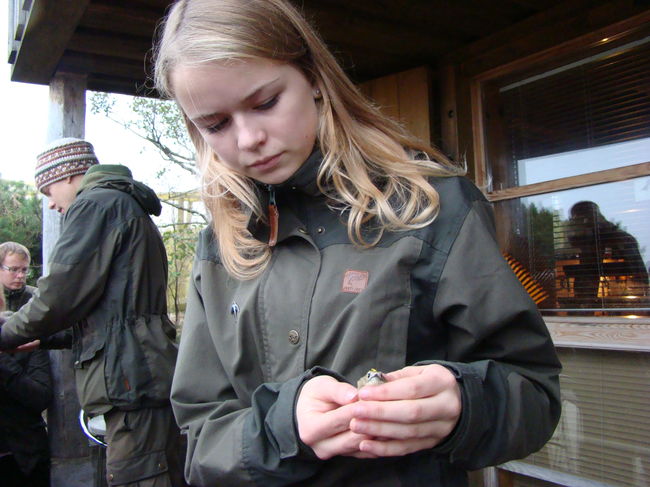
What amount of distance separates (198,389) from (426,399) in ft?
2.04

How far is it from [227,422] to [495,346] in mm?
563

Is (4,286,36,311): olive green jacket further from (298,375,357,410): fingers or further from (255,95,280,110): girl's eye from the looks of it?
(298,375,357,410): fingers

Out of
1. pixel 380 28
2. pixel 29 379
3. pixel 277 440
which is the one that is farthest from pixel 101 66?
pixel 277 440

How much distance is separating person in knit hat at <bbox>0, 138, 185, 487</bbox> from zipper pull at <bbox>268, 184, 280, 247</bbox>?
1.77 m

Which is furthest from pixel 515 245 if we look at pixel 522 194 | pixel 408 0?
pixel 408 0

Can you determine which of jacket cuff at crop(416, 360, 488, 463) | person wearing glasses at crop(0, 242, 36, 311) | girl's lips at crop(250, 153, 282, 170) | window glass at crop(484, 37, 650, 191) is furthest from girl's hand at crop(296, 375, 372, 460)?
person wearing glasses at crop(0, 242, 36, 311)

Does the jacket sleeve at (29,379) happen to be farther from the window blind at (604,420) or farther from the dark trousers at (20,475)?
the window blind at (604,420)

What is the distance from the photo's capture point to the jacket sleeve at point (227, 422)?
1.01 metres

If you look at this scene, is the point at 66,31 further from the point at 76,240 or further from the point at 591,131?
the point at 591,131

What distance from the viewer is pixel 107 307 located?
286 cm

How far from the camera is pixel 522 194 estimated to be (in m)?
3.23

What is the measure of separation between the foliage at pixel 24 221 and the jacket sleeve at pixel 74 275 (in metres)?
6.93

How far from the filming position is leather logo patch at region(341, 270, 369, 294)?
115 centimetres

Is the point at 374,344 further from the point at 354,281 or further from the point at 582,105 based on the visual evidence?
the point at 582,105
